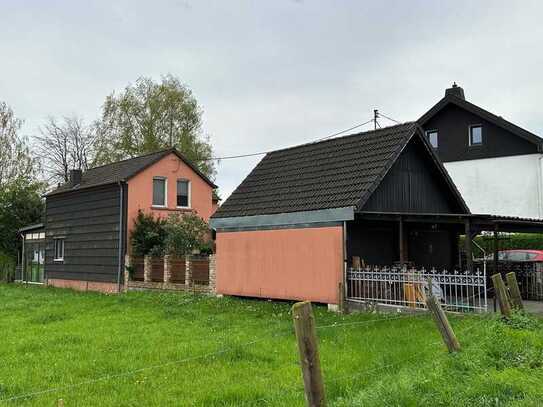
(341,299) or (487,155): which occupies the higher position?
(487,155)

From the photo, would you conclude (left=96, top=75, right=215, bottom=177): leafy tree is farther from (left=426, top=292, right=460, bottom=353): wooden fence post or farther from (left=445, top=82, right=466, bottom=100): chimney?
(left=426, top=292, right=460, bottom=353): wooden fence post

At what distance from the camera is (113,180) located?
2498 cm

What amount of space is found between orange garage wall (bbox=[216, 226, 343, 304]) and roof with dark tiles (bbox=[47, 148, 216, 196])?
25.2 feet

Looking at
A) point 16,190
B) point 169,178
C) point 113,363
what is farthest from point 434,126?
point 113,363

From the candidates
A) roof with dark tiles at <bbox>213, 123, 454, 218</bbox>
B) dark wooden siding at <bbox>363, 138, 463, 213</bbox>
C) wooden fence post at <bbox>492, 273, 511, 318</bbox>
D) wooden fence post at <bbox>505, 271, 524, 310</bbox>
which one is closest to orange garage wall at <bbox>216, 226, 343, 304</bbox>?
roof with dark tiles at <bbox>213, 123, 454, 218</bbox>

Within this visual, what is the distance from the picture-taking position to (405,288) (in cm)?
1405

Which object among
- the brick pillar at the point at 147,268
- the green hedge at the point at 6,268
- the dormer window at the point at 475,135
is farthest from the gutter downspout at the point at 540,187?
the green hedge at the point at 6,268

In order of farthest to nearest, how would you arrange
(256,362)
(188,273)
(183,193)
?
(183,193), (188,273), (256,362)

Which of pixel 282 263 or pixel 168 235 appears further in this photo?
pixel 168 235

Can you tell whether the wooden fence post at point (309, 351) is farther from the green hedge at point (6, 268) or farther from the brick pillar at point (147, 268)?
the green hedge at point (6, 268)

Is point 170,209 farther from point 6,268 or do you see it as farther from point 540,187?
point 540,187

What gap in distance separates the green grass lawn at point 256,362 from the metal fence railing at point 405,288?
0.97 meters

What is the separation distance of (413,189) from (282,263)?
15.2ft

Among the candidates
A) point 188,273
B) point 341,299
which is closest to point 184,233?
point 188,273
